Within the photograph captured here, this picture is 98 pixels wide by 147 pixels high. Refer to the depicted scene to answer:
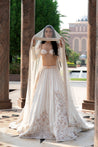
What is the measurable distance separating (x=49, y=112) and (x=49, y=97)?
33 cm

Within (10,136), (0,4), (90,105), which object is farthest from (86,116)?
(0,4)

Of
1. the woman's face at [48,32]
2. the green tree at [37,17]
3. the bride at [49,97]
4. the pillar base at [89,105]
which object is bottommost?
the pillar base at [89,105]

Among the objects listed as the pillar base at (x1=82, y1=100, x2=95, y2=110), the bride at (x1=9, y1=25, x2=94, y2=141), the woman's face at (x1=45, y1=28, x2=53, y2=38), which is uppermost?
the woman's face at (x1=45, y1=28, x2=53, y2=38)

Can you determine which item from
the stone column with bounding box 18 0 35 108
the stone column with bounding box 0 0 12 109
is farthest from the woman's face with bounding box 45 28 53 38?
the stone column with bounding box 18 0 35 108

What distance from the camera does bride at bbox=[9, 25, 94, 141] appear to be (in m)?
5.91

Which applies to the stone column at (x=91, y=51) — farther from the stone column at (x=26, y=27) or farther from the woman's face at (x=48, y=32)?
the woman's face at (x=48, y=32)

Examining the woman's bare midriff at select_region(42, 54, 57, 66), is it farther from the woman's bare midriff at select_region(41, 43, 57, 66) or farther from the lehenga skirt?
the lehenga skirt

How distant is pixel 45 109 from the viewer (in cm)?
607

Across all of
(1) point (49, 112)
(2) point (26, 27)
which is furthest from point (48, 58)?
(2) point (26, 27)

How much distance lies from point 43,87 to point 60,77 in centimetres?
49

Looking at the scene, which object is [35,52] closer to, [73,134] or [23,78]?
[73,134]

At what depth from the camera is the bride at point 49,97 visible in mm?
5909

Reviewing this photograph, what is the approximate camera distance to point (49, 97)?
6.15 meters

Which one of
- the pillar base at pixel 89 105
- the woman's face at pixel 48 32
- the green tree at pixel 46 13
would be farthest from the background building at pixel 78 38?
the woman's face at pixel 48 32
